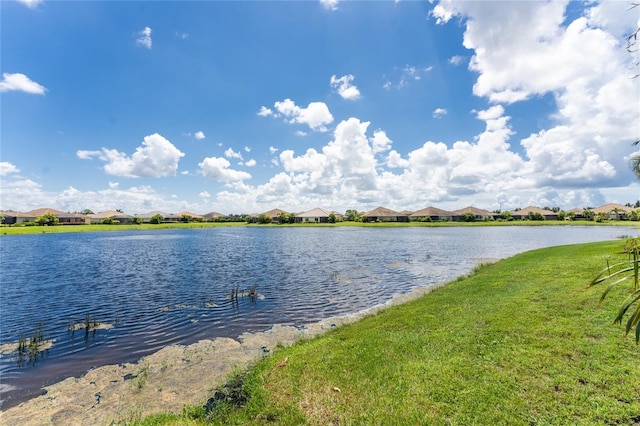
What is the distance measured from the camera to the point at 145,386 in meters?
9.19

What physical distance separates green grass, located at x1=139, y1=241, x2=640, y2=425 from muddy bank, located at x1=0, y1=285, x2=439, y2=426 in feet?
4.39

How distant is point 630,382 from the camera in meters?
6.21

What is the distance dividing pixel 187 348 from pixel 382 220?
13665cm

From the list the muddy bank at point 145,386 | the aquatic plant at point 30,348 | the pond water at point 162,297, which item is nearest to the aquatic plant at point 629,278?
the muddy bank at point 145,386

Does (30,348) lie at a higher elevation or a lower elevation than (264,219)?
lower

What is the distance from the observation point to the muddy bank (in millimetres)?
7965

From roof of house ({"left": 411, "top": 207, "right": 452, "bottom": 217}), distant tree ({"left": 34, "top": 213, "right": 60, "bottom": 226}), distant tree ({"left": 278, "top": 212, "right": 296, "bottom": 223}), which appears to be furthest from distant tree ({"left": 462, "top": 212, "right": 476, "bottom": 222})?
distant tree ({"left": 34, "top": 213, "right": 60, "bottom": 226})

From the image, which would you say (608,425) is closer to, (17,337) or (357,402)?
A: (357,402)

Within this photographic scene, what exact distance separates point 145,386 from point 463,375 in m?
8.64

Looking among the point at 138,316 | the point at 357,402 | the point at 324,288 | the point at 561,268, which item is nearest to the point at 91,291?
the point at 138,316

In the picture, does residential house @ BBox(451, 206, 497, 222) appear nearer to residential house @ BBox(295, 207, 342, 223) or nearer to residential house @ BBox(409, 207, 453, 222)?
residential house @ BBox(409, 207, 453, 222)

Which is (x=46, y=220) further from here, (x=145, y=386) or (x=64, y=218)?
(x=145, y=386)

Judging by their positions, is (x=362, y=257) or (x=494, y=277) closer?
(x=494, y=277)

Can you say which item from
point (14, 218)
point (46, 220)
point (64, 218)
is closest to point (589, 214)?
point (46, 220)
